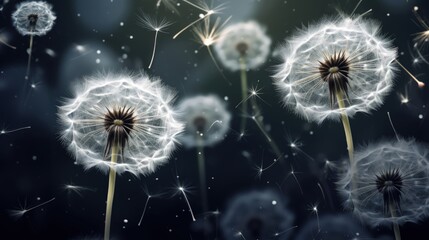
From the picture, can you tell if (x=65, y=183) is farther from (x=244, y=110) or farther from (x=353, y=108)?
(x=353, y=108)

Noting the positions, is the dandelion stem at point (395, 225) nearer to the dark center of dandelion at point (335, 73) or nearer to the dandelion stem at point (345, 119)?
the dandelion stem at point (345, 119)

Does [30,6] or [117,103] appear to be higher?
[30,6]

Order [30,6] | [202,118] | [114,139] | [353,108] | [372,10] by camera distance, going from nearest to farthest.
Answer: [114,139]
[353,108]
[372,10]
[30,6]
[202,118]

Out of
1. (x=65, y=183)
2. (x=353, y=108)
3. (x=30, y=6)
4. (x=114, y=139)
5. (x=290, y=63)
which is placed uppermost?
(x=30, y=6)

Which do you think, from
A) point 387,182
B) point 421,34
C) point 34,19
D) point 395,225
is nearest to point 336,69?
A: point 421,34

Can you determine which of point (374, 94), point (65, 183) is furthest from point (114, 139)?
point (374, 94)

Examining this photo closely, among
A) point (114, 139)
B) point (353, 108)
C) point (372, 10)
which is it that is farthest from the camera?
point (372, 10)

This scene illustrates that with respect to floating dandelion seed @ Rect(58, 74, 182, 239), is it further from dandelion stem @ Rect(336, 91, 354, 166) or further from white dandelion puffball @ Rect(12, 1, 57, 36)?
dandelion stem @ Rect(336, 91, 354, 166)

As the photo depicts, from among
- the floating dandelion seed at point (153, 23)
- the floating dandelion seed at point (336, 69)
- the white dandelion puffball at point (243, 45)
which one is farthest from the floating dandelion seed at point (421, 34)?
the floating dandelion seed at point (153, 23)
